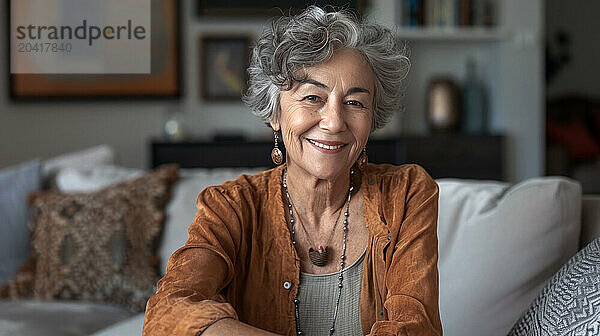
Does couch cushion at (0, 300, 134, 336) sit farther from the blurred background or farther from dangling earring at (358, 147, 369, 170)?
the blurred background

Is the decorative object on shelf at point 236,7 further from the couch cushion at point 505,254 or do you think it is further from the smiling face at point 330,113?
the smiling face at point 330,113

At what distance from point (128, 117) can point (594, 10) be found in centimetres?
484

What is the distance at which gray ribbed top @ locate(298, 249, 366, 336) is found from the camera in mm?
1480

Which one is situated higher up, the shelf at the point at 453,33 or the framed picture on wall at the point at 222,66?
the shelf at the point at 453,33

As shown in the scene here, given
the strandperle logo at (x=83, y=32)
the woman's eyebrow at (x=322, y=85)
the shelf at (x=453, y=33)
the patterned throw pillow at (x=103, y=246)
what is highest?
the shelf at (x=453, y=33)

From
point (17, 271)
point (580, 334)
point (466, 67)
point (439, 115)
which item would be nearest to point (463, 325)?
point (580, 334)

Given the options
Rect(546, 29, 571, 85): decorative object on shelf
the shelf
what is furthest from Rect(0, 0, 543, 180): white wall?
Rect(546, 29, 571, 85): decorative object on shelf

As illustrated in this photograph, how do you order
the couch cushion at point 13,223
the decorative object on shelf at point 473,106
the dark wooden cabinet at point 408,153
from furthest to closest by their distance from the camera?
the decorative object on shelf at point 473,106, the dark wooden cabinet at point 408,153, the couch cushion at point 13,223

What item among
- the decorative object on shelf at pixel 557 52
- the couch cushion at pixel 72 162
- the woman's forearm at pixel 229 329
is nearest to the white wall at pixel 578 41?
the decorative object on shelf at pixel 557 52

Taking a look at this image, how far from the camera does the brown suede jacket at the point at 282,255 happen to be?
1313 mm

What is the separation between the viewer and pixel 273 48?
55.2 inches

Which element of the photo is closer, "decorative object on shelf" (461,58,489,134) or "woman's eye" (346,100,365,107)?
"woman's eye" (346,100,365,107)

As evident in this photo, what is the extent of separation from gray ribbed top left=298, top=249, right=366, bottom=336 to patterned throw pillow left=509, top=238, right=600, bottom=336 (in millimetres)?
333

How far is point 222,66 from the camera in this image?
4922mm
